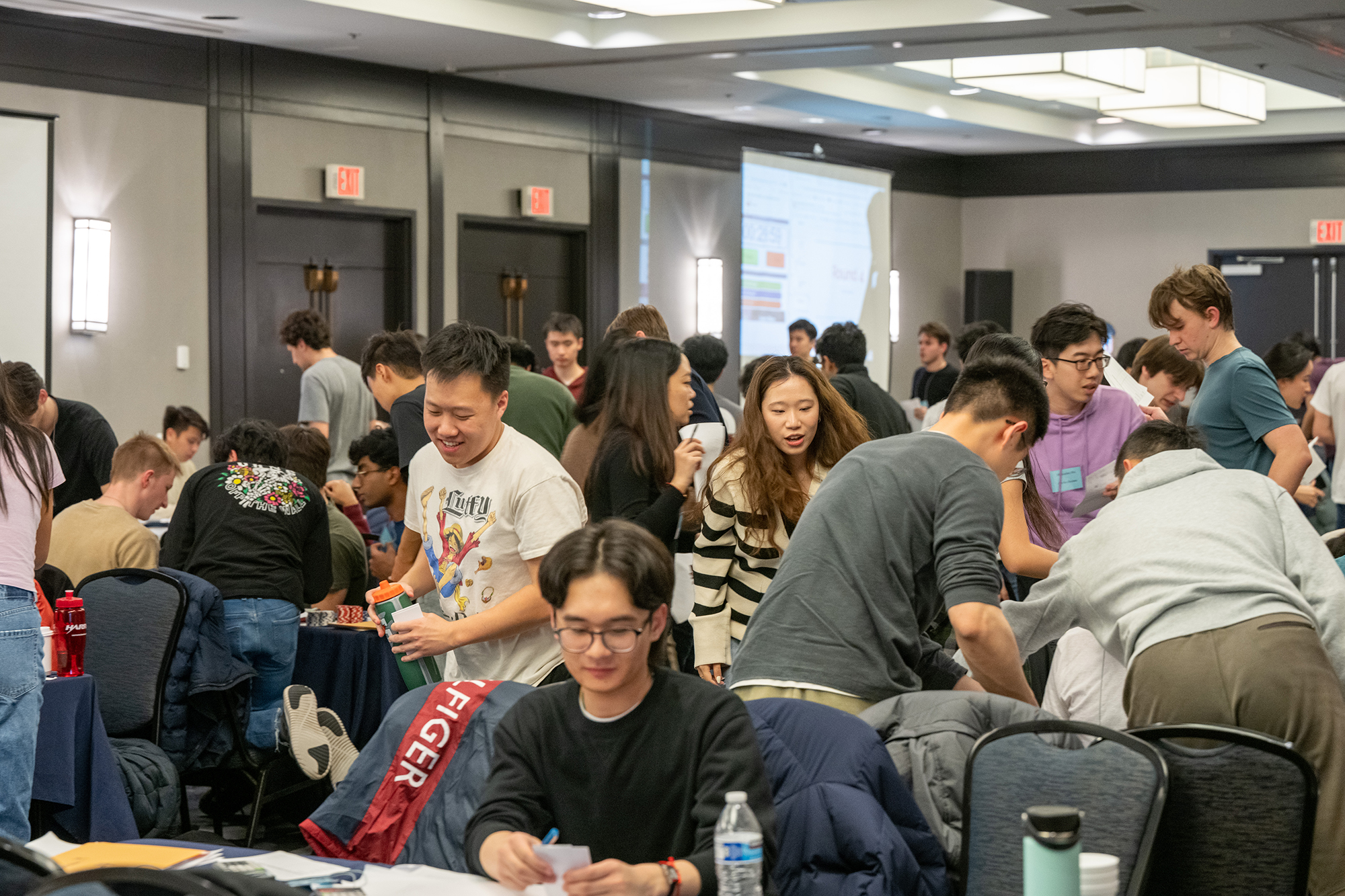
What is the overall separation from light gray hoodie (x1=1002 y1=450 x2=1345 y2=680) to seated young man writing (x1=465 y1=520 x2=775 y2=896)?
911 millimetres

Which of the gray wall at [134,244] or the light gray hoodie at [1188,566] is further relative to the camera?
the gray wall at [134,244]

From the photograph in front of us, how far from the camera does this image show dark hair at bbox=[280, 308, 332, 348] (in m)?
7.70

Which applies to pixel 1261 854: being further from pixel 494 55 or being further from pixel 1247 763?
pixel 494 55

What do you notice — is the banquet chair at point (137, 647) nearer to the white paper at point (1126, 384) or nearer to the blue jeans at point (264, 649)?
the blue jeans at point (264, 649)

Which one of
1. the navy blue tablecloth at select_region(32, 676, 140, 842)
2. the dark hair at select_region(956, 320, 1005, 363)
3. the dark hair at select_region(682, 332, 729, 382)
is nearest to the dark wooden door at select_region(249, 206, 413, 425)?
the dark hair at select_region(682, 332, 729, 382)

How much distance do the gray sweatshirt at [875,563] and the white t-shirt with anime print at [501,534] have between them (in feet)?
1.74

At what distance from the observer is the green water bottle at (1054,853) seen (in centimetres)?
184

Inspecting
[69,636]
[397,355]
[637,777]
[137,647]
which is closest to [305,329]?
[397,355]

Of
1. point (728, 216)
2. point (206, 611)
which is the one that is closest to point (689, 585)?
point (206, 611)

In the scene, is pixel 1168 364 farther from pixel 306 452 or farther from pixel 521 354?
pixel 306 452

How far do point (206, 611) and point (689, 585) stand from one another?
146cm

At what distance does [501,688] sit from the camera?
2.81 m

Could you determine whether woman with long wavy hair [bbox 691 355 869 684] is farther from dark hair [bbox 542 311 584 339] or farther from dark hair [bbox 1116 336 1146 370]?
dark hair [bbox 542 311 584 339]

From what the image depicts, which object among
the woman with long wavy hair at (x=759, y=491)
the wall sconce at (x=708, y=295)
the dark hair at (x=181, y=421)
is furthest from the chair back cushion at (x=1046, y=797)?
the wall sconce at (x=708, y=295)
